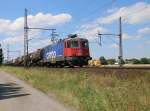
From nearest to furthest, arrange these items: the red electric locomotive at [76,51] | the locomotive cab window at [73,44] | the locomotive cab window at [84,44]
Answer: the red electric locomotive at [76,51] < the locomotive cab window at [73,44] < the locomotive cab window at [84,44]

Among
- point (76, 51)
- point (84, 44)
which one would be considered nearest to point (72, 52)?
point (76, 51)

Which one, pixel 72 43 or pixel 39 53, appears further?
pixel 39 53

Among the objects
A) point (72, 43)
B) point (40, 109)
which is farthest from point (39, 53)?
point (40, 109)

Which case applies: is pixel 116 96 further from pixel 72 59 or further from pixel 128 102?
pixel 72 59

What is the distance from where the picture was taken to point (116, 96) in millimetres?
13781

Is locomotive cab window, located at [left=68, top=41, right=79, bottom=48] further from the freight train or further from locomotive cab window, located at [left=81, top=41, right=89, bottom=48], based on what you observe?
locomotive cab window, located at [left=81, top=41, right=89, bottom=48]

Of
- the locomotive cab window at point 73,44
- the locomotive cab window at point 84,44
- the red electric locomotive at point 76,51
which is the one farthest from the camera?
the locomotive cab window at point 84,44

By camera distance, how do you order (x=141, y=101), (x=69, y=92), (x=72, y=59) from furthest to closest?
(x=72, y=59) < (x=69, y=92) < (x=141, y=101)

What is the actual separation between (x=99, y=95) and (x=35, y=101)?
3720 millimetres

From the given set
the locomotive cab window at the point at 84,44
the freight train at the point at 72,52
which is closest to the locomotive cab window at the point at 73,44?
the freight train at the point at 72,52

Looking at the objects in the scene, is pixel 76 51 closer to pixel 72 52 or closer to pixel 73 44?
pixel 72 52

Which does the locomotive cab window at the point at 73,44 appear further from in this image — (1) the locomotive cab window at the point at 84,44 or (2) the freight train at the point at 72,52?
(1) the locomotive cab window at the point at 84,44

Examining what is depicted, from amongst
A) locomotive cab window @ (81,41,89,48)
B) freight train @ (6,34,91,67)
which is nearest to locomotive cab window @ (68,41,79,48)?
freight train @ (6,34,91,67)

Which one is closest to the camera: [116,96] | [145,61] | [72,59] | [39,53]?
[116,96]
